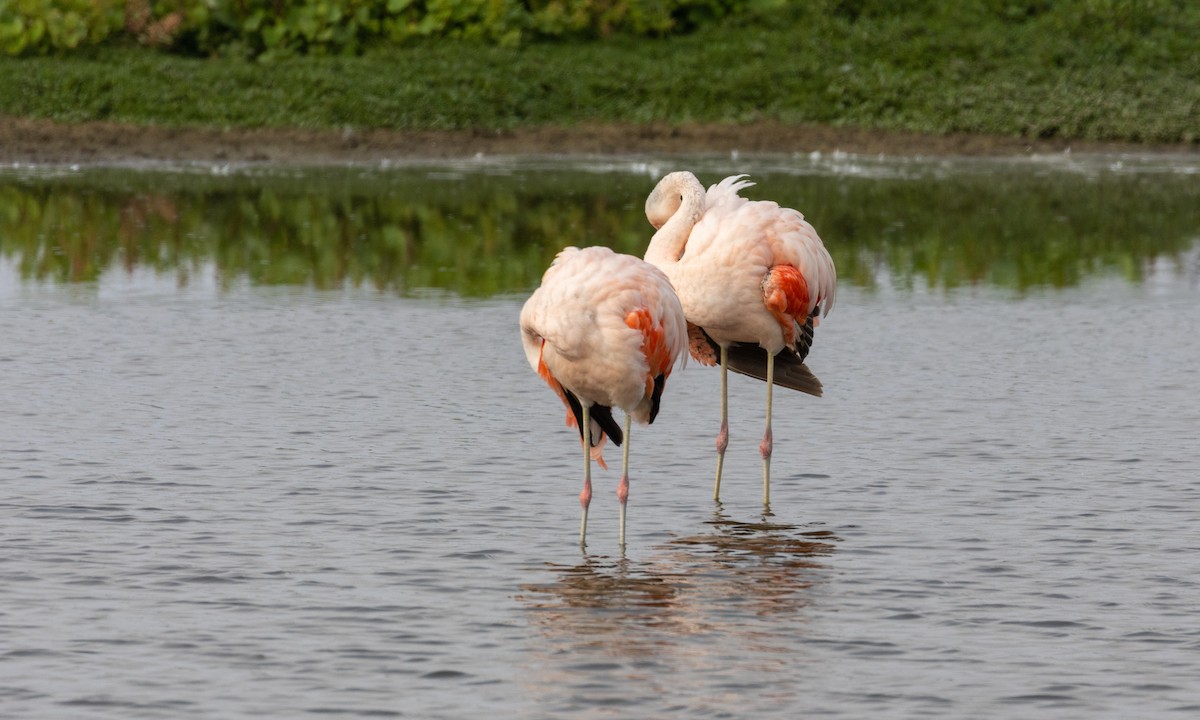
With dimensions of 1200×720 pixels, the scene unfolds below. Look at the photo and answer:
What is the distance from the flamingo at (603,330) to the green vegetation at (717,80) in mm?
18823

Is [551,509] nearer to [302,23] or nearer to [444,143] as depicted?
[444,143]

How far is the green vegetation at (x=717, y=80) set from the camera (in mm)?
26609

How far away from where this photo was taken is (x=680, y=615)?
22.7ft

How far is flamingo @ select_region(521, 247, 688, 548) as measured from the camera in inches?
305

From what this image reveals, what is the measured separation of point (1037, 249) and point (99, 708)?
43.8 feet

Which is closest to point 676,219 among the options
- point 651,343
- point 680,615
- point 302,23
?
point 651,343

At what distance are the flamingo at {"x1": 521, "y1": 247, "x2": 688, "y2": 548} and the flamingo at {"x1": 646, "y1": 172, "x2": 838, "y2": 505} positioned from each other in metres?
0.68

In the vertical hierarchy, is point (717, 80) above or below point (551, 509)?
above

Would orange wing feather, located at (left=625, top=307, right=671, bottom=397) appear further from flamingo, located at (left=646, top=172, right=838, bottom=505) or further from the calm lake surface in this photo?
flamingo, located at (left=646, top=172, right=838, bottom=505)

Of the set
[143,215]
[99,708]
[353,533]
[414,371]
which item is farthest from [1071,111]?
[99,708]

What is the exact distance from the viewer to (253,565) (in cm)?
748

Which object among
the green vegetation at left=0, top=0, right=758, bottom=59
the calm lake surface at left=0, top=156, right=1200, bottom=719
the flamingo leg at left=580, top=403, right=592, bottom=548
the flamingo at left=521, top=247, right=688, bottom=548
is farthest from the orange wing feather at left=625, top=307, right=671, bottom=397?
the green vegetation at left=0, top=0, right=758, bottom=59

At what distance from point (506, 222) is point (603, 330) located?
1224 cm

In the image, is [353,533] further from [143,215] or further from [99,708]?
[143,215]
